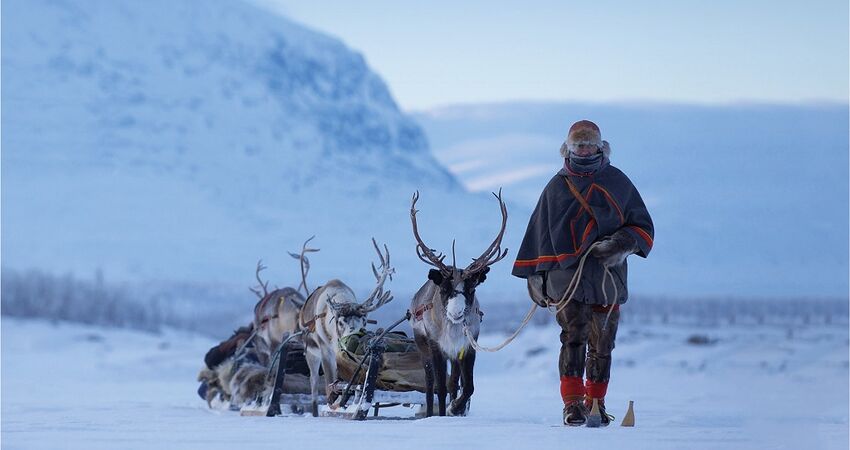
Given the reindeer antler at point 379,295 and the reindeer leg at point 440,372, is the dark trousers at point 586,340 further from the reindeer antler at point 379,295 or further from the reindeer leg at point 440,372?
the reindeer antler at point 379,295

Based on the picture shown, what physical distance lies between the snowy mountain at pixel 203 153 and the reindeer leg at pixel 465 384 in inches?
2847

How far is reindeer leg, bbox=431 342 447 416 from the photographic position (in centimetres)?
1234

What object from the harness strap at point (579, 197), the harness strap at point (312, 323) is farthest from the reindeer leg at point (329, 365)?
the harness strap at point (579, 197)

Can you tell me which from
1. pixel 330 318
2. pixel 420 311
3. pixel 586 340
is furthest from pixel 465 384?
pixel 330 318

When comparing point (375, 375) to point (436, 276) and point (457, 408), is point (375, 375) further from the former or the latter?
point (436, 276)

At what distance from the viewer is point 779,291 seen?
90.0m

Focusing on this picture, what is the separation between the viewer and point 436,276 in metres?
11.7

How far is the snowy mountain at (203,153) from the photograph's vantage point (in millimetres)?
103500

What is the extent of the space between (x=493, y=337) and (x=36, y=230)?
241ft

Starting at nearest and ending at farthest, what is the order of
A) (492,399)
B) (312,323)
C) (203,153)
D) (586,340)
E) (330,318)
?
1. (586,340)
2. (330,318)
3. (312,323)
4. (492,399)
5. (203,153)

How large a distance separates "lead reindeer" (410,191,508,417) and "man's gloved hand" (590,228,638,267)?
1.50 metres

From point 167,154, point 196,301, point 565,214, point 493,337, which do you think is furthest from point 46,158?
point 565,214

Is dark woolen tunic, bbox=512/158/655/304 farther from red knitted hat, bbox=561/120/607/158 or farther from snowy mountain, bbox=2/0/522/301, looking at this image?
snowy mountain, bbox=2/0/522/301

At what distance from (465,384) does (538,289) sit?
6.33 feet
